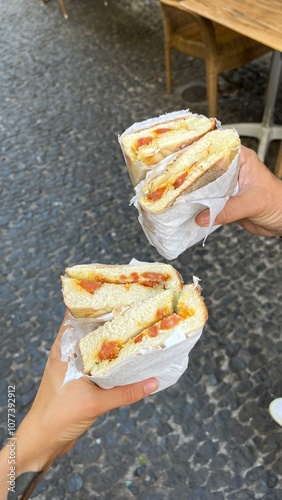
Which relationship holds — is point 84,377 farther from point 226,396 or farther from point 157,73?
point 157,73

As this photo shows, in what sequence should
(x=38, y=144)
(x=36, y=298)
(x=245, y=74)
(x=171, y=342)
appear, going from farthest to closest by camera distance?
(x=245, y=74), (x=38, y=144), (x=36, y=298), (x=171, y=342)

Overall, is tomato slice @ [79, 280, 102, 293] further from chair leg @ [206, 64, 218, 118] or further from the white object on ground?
chair leg @ [206, 64, 218, 118]

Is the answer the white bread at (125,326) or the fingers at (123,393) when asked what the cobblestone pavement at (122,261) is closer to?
the fingers at (123,393)

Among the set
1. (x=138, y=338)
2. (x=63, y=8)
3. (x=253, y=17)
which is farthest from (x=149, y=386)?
(x=63, y=8)

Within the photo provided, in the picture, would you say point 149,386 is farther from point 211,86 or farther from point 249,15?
Answer: point 211,86

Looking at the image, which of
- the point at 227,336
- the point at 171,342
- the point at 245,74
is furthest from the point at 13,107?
the point at 171,342

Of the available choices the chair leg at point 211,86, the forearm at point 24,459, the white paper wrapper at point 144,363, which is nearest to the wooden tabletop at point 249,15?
the chair leg at point 211,86
